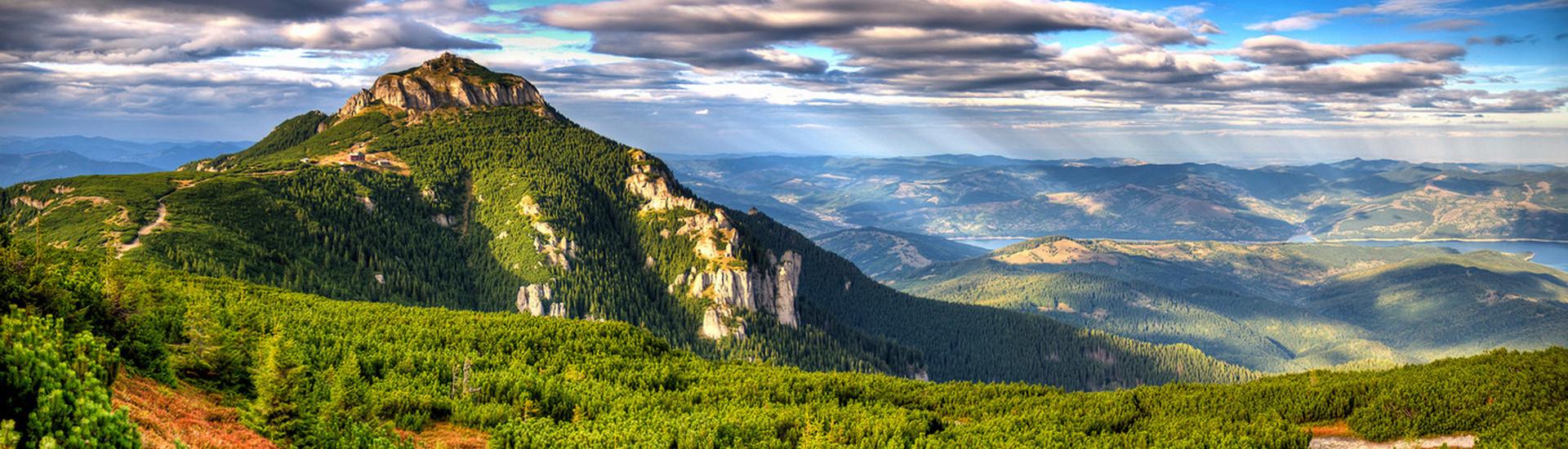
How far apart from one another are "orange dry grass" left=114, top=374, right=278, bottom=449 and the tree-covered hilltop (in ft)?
2.99

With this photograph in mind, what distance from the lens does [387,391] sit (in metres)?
46.1

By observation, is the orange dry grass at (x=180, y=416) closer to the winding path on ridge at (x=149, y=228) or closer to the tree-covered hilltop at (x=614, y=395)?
the tree-covered hilltop at (x=614, y=395)

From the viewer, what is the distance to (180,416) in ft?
106

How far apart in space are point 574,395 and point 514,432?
1149 cm

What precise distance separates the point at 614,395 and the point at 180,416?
25.5m

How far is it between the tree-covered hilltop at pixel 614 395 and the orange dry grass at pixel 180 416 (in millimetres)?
912

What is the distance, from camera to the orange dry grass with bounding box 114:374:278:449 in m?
27.4

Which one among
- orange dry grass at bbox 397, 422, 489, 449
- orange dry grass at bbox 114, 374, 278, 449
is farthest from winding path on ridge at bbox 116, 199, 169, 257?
orange dry grass at bbox 397, 422, 489, 449

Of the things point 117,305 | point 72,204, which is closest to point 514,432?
point 117,305

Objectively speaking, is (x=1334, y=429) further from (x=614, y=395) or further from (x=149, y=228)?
(x=149, y=228)

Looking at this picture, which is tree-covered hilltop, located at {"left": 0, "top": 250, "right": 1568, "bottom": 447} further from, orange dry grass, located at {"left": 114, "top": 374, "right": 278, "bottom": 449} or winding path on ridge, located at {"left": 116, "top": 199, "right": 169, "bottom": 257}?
winding path on ridge, located at {"left": 116, "top": 199, "right": 169, "bottom": 257}

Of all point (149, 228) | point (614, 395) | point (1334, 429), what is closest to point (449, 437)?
point (614, 395)

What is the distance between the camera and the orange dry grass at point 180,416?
1078 inches

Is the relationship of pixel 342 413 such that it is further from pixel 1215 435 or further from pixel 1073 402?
pixel 1073 402
